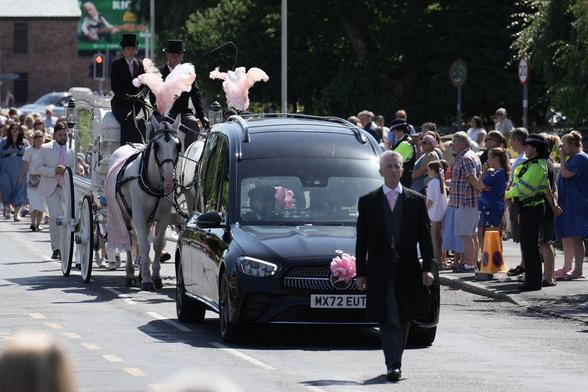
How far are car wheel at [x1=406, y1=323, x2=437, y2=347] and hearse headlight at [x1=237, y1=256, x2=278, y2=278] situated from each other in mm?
1239

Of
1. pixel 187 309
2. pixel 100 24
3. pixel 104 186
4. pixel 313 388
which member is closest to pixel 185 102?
pixel 104 186

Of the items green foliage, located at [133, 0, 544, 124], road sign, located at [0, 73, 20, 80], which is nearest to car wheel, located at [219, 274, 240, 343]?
green foliage, located at [133, 0, 544, 124]

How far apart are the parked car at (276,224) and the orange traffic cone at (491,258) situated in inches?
187

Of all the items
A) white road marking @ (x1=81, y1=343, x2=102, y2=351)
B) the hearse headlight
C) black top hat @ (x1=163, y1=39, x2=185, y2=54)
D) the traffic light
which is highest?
the traffic light

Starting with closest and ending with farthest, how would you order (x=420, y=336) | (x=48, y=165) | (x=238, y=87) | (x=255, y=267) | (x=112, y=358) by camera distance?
1. (x=112, y=358)
2. (x=255, y=267)
3. (x=420, y=336)
4. (x=238, y=87)
5. (x=48, y=165)

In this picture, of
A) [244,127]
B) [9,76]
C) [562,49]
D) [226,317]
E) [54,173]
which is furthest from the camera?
[9,76]

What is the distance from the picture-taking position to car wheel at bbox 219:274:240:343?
493 inches

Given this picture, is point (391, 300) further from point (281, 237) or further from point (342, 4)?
point (342, 4)

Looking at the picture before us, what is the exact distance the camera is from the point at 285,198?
13.5 m

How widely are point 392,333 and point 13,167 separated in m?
24.3

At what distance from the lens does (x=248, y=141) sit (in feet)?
45.3

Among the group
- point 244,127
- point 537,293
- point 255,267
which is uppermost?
point 244,127

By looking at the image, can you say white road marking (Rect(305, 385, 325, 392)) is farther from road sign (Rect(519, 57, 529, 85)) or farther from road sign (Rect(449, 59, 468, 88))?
road sign (Rect(449, 59, 468, 88))

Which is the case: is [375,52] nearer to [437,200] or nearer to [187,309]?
[437,200]
